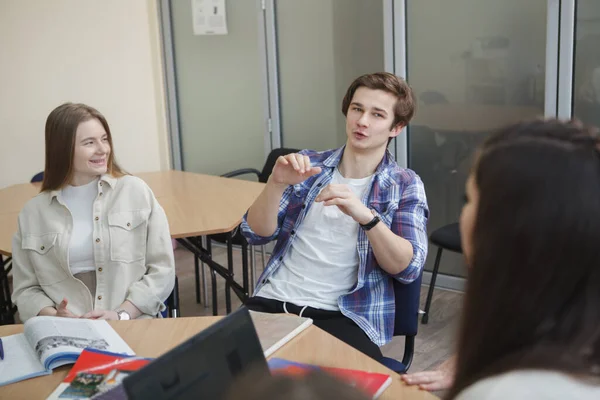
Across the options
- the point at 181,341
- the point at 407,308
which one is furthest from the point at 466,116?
the point at 181,341

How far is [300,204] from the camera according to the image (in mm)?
2221

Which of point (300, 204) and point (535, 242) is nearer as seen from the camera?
point (535, 242)

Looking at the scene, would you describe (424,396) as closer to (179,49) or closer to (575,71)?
(575,71)

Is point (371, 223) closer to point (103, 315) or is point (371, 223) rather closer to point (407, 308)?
point (407, 308)

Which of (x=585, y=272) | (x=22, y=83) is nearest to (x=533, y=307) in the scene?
(x=585, y=272)

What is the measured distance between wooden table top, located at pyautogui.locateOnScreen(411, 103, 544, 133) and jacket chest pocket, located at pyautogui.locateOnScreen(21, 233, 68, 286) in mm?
2154

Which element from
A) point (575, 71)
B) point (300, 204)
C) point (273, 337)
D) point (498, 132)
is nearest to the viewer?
point (498, 132)

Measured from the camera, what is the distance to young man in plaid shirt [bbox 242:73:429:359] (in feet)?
6.41

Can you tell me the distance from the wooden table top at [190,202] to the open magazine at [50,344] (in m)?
0.94

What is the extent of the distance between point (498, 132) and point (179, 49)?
4.56m

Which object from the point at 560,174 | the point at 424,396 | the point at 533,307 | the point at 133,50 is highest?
the point at 133,50

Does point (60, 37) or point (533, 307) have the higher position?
point (60, 37)

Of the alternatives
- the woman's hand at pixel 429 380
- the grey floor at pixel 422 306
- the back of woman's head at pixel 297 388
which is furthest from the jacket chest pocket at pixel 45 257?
the back of woman's head at pixel 297 388

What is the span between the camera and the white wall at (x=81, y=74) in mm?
4434
